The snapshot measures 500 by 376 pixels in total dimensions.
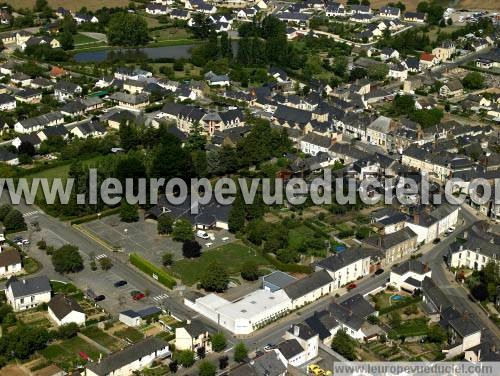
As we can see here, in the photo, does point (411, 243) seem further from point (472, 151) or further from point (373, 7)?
point (373, 7)

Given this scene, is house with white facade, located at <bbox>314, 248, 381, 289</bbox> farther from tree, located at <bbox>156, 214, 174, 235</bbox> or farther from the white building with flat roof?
tree, located at <bbox>156, 214, 174, 235</bbox>

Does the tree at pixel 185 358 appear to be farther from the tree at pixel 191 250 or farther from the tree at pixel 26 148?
the tree at pixel 26 148

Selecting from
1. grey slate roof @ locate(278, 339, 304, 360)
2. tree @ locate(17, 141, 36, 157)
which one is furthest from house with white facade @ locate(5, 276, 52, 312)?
tree @ locate(17, 141, 36, 157)

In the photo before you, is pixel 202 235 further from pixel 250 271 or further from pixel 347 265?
pixel 347 265

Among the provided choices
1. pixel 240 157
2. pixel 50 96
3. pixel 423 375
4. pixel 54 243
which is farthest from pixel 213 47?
pixel 423 375

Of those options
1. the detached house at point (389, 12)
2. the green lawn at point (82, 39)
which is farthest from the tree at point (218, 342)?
the detached house at point (389, 12)

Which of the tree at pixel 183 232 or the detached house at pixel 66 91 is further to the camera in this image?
the detached house at pixel 66 91
